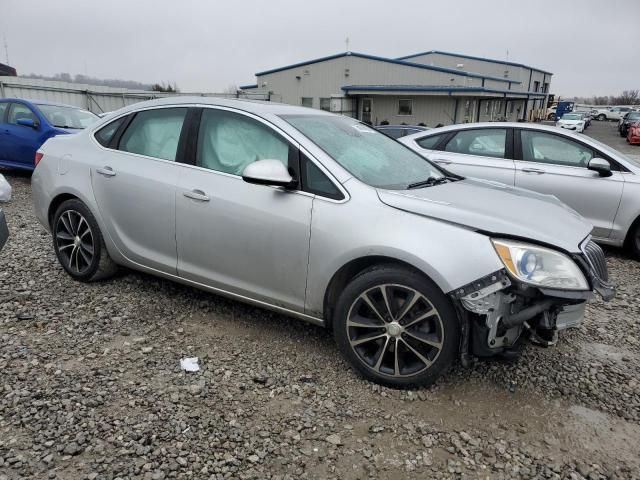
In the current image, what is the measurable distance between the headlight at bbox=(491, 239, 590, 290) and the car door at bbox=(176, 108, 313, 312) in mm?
1139

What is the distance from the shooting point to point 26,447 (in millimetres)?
2328

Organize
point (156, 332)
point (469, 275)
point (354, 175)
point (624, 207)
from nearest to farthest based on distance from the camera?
point (469, 275) → point (354, 175) → point (156, 332) → point (624, 207)

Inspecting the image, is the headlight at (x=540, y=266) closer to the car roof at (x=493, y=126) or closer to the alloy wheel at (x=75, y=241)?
the alloy wheel at (x=75, y=241)

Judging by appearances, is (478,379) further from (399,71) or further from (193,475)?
(399,71)

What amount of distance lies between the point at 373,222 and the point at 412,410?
1.07m

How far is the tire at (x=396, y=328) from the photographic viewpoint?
2646 millimetres

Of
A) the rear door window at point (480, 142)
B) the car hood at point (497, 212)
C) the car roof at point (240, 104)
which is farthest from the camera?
the rear door window at point (480, 142)

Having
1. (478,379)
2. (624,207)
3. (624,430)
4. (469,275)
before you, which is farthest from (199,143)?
(624,207)

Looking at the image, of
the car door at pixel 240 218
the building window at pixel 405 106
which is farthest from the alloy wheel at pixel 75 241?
the building window at pixel 405 106

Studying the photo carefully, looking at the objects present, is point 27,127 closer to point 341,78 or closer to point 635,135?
point 341,78

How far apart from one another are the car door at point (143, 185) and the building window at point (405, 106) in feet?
92.7

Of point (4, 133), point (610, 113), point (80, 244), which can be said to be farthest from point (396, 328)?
point (610, 113)

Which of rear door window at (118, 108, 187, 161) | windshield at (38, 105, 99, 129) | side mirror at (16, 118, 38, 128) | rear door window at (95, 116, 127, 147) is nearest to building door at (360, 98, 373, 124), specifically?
windshield at (38, 105, 99, 129)

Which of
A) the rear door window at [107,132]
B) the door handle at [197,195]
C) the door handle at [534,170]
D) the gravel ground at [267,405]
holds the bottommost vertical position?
the gravel ground at [267,405]
